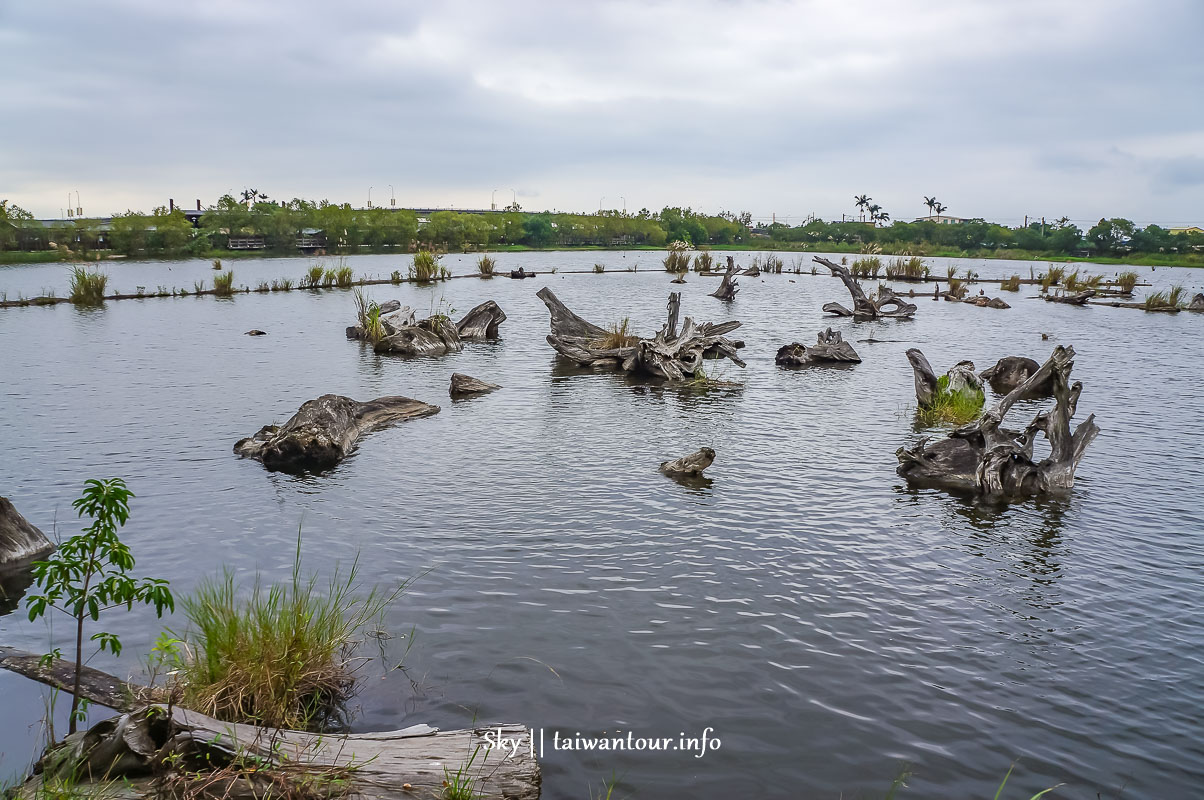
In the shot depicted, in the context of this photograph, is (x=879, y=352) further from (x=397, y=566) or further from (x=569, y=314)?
(x=397, y=566)

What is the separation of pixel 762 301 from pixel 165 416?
3284cm

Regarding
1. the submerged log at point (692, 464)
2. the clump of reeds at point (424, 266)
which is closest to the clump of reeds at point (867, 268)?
the clump of reeds at point (424, 266)

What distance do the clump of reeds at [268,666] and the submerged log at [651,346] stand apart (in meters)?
13.5

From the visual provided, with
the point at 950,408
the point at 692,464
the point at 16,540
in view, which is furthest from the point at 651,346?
the point at 16,540

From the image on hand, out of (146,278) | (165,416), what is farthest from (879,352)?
(146,278)

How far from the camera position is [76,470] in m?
10.3

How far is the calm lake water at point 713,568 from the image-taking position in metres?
4.99

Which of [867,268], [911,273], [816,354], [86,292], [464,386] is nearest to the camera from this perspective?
[464,386]

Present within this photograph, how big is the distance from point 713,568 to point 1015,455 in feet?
16.8

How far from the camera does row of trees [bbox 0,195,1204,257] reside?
82.4 meters

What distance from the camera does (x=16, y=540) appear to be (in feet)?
24.5

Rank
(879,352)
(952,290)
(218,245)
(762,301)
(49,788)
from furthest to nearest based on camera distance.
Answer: (218,245), (952,290), (762,301), (879,352), (49,788)

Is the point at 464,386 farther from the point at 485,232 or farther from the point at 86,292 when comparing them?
the point at 485,232

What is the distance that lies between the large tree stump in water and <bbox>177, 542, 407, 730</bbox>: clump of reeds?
7.91m
